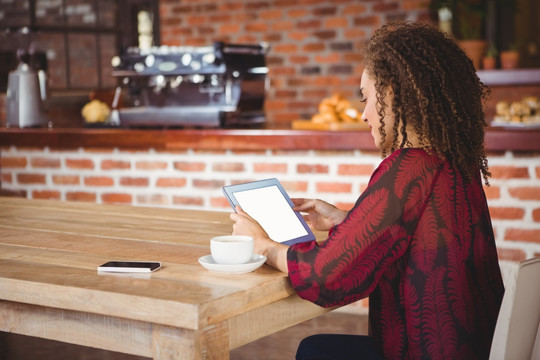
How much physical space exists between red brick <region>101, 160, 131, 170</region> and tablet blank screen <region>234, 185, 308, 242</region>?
1741 mm

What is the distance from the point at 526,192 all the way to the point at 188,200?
4.59 feet

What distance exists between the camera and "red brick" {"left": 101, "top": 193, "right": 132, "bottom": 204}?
11.0 ft

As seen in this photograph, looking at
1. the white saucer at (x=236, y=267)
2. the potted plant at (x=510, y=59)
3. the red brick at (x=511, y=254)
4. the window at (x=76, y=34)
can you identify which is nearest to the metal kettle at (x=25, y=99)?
the window at (x=76, y=34)

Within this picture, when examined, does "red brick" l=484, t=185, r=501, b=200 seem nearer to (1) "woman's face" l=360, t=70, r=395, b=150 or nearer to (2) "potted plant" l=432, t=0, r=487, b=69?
(1) "woman's face" l=360, t=70, r=395, b=150

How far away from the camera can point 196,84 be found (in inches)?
136

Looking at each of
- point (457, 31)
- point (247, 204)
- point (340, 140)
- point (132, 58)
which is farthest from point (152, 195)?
point (457, 31)

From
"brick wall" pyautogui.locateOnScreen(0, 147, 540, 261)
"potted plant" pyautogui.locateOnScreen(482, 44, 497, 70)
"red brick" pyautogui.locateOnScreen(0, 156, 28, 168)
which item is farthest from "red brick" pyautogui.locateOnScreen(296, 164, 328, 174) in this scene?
"potted plant" pyautogui.locateOnScreen(482, 44, 497, 70)

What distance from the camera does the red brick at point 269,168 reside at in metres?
3.01

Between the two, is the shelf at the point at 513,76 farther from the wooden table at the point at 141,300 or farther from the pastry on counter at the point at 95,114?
the wooden table at the point at 141,300

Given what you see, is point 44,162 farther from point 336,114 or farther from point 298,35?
point 298,35

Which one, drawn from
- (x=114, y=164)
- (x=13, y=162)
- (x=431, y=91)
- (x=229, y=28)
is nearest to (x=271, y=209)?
(x=431, y=91)

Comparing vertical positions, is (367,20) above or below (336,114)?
above

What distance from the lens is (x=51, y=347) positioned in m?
2.92

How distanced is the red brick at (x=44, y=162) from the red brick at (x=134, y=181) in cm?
36
